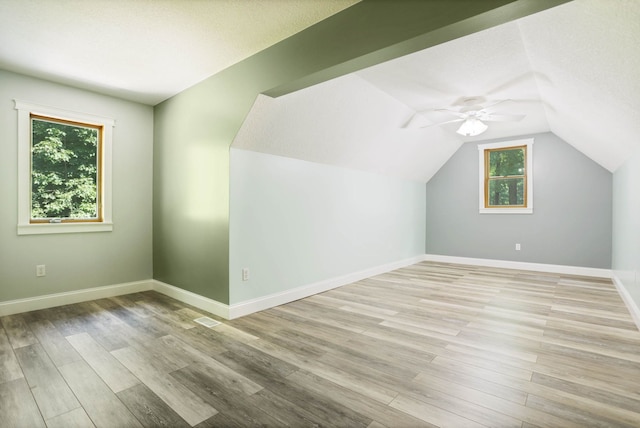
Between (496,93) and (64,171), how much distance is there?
16.6ft

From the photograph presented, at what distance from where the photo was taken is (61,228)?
3.54m

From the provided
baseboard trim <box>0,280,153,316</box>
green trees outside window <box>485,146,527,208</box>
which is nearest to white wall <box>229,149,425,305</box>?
baseboard trim <box>0,280,153,316</box>

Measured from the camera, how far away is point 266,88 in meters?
2.69

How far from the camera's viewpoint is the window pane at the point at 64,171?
11.3 feet

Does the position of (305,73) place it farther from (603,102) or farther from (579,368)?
(579,368)

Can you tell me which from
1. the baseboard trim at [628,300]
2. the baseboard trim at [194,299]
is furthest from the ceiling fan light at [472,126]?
the baseboard trim at [194,299]

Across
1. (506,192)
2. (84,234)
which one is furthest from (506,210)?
(84,234)

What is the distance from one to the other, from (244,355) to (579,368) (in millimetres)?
2344

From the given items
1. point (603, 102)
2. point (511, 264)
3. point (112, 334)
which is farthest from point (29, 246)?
point (511, 264)

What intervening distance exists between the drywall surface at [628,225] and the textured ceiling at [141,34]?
3.39m

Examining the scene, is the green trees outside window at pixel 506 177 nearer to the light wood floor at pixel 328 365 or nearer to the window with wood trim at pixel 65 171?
the light wood floor at pixel 328 365

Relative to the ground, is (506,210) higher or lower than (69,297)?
higher

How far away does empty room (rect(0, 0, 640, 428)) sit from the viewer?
1826 millimetres

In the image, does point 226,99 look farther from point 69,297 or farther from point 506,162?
point 506,162
